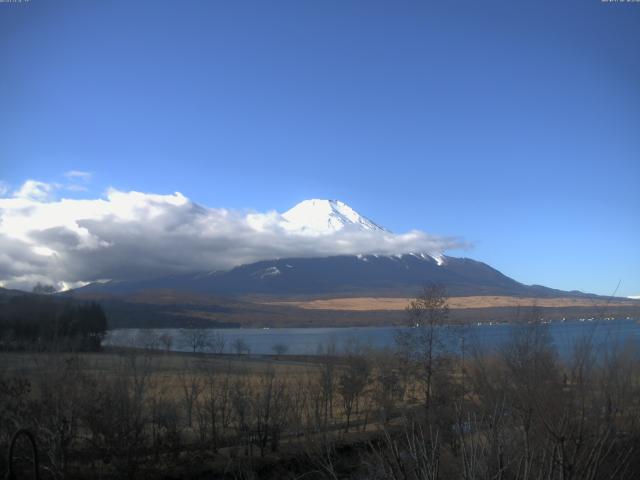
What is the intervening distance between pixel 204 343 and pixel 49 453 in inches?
3247

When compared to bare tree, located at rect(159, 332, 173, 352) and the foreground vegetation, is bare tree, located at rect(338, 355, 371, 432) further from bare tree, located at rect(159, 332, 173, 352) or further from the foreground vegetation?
bare tree, located at rect(159, 332, 173, 352)

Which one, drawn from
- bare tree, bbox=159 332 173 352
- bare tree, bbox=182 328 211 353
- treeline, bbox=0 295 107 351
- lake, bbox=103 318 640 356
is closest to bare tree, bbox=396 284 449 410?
lake, bbox=103 318 640 356

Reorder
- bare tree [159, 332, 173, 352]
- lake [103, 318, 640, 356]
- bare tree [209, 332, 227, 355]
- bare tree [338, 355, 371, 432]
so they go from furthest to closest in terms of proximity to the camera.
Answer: bare tree [209, 332, 227, 355] → bare tree [159, 332, 173, 352] → bare tree [338, 355, 371, 432] → lake [103, 318, 640, 356]

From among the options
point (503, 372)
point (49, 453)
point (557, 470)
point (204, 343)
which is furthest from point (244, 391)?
point (204, 343)

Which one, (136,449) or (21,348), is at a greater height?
(21,348)

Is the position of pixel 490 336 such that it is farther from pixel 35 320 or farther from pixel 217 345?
pixel 217 345

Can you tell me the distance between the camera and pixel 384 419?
13.1m

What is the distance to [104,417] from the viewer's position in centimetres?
2253

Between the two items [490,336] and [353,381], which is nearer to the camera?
[490,336]

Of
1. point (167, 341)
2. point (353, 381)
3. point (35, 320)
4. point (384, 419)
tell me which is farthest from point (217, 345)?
point (384, 419)

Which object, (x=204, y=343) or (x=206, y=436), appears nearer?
(x=206, y=436)

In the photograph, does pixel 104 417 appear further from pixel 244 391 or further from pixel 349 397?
pixel 349 397

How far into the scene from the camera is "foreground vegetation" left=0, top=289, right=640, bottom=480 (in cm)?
827

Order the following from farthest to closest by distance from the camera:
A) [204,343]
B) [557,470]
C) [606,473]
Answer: [204,343], [606,473], [557,470]
